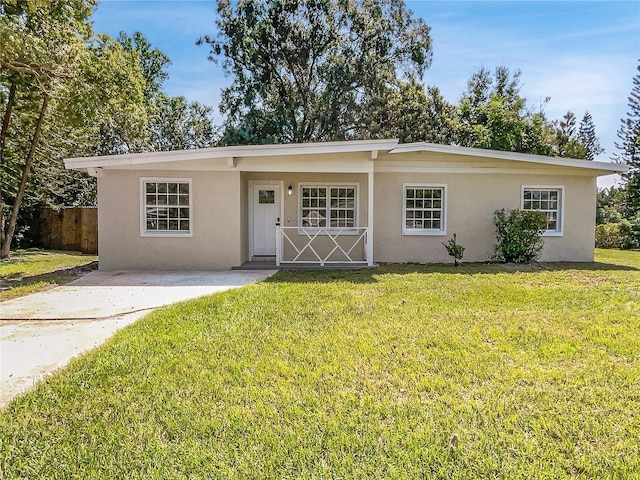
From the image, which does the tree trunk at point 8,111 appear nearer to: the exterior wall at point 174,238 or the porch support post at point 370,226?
the exterior wall at point 174,238

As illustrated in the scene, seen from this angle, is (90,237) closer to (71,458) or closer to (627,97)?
(71,458)

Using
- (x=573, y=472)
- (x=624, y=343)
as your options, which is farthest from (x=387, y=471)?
(x=624, y=343)

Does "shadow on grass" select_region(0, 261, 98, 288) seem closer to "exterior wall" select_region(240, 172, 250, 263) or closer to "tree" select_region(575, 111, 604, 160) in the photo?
"exterior wall" select_region(240, 172, 250, 263)

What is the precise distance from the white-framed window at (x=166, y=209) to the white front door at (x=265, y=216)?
2.22 meters

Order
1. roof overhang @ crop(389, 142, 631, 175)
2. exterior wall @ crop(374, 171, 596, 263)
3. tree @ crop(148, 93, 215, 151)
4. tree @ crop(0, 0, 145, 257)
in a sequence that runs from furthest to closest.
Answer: tree @ crop(148, 93, 215, 151)
exterior wall @ crop(374, 171, 596, 263)
roof overhang @ crop(389, 142, 631, 175)
tree @ crop(0, 0, 145, 257)

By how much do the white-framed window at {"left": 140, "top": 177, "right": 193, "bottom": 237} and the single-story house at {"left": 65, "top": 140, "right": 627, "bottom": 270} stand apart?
0.07 feet

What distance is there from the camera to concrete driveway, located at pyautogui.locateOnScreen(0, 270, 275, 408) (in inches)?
146

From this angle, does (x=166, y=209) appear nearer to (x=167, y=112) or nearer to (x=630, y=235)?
(x=167, y=112)

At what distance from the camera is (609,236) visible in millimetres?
18609

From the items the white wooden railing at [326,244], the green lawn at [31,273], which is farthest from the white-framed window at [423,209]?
the green lawn at [31,273]

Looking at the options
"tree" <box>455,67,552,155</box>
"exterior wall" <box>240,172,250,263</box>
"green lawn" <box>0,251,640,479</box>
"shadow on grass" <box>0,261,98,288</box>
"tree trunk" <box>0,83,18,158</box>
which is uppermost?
"tree" <box>455,67,552,155</box>

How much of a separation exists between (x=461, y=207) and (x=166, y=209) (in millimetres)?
7237

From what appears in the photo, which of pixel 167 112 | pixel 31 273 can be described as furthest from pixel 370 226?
pixel 167 112

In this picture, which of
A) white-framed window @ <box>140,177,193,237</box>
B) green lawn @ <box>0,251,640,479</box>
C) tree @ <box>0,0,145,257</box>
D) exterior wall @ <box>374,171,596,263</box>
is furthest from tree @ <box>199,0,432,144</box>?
green lawn @ <box>0,251,640,479</box>
